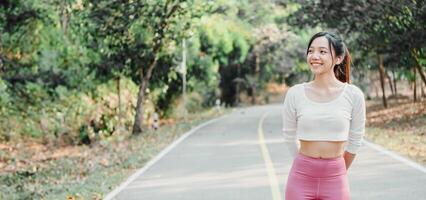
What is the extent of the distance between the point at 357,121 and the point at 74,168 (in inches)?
508

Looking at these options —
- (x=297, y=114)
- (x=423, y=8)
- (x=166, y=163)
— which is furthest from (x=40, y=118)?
(x=297, y=114)

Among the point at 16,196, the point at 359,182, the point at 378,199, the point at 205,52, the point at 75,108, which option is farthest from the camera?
the point at 205,52

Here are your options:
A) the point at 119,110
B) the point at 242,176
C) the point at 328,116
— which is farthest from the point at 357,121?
the point at 119,110

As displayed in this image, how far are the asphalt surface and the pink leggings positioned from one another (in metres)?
5.81

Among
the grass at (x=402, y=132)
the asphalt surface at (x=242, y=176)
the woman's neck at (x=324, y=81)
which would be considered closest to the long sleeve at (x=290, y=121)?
the woman's neck at (x=324, y=81)

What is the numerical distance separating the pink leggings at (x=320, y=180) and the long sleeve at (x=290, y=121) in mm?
224

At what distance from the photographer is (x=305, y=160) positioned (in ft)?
12.6

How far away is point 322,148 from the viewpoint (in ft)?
12.5

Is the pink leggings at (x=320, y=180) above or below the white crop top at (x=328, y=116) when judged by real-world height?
below

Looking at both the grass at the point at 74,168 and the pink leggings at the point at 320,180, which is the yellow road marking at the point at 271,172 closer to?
the grass at the point at 74,168

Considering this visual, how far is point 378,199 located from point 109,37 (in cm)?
1635

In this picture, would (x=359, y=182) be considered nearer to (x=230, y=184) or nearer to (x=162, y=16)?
(x=230, y=184)

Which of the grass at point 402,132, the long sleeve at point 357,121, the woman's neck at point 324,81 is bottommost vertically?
the grass at point 402,132

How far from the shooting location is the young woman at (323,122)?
3.80m
